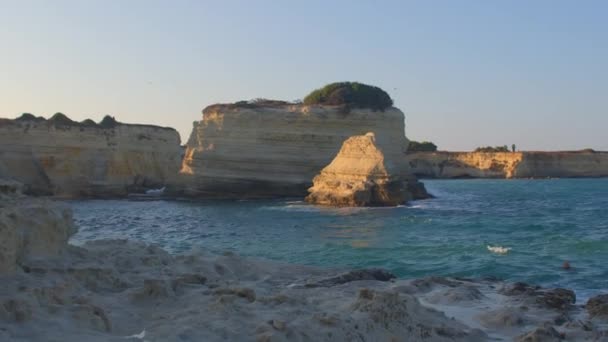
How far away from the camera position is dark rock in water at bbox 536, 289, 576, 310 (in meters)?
8.07

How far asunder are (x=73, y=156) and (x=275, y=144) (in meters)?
12.8

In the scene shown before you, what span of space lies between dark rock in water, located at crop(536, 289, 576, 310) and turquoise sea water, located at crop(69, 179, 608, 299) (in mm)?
720

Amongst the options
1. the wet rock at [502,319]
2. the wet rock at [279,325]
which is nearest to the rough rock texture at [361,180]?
the wet rock at [502,319]

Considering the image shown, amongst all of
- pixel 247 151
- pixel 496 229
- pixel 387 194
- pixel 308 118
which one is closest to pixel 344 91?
pixel 308 118

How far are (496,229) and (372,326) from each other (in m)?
14.0

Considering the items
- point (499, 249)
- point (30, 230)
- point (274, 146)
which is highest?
point (274, 146)

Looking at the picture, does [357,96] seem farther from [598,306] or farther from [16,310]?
[16,310]

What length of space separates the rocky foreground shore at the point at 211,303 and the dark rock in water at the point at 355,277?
0.05 m

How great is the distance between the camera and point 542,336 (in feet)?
20.7

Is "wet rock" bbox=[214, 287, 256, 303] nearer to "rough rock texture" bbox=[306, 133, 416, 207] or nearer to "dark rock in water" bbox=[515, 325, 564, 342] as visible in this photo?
"dark rock in water" bbox=[515, 325, 564, 342]

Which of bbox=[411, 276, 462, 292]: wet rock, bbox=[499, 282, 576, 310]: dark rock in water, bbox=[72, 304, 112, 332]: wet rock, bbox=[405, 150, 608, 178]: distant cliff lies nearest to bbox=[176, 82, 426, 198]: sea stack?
bbox=[411, 276, 462, 292]: wet rock

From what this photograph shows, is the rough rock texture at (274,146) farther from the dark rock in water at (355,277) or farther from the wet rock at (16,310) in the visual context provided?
the wet rock at (16,310)

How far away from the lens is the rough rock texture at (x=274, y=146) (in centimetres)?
3644

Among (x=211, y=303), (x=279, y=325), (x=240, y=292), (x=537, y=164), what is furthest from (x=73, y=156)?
(x=537, y=164)
